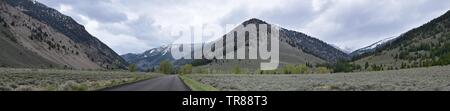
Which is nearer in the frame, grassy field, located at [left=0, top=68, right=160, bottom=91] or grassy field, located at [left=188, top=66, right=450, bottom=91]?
grassy field, located at [left=0, top=68, right=160, bottom=91]

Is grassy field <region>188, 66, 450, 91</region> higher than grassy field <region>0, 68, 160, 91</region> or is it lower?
lower

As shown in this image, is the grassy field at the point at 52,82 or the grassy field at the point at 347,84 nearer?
the grassy field at the point at 52,82

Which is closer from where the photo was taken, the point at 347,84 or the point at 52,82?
the point at 347,84

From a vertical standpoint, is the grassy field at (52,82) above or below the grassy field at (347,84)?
above

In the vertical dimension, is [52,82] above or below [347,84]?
above
